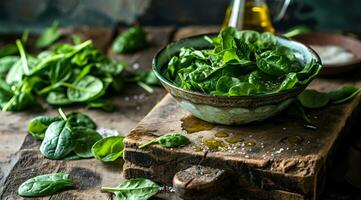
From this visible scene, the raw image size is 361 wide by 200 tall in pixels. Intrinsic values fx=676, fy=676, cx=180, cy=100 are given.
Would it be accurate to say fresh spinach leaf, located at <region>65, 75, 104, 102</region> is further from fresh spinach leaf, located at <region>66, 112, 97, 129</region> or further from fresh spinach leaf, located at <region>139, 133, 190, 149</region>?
fresh spinach leaf, located at <region>139, 133, 190, 149</region>

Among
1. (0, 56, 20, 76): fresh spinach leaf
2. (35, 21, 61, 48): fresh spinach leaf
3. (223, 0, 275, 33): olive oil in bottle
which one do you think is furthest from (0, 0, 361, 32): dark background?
(0, 56, 20, 76): fresh spinach leaf

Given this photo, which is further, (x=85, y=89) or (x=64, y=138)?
(x=85, y=89)

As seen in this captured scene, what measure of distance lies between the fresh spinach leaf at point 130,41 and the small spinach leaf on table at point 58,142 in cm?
50

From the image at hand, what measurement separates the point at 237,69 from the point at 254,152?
6.9 inches

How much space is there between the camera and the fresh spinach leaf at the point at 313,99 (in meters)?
1.36

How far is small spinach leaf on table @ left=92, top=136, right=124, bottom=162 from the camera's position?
1329 millimetres

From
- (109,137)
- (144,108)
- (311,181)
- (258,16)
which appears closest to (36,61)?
(144,108)

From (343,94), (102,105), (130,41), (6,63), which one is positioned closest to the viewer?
(343,94)

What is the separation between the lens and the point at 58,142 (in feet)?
4.47

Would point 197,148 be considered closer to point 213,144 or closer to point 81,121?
point 213,144

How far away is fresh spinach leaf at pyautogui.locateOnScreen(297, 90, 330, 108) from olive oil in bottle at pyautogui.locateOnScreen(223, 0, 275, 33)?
403mm

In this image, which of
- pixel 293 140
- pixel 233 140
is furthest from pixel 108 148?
pixel 293 140

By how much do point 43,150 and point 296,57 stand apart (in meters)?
0.55

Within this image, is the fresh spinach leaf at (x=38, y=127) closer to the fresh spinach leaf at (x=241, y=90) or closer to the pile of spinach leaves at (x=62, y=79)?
the pile of spinach leaves at (x=62, y=79)
